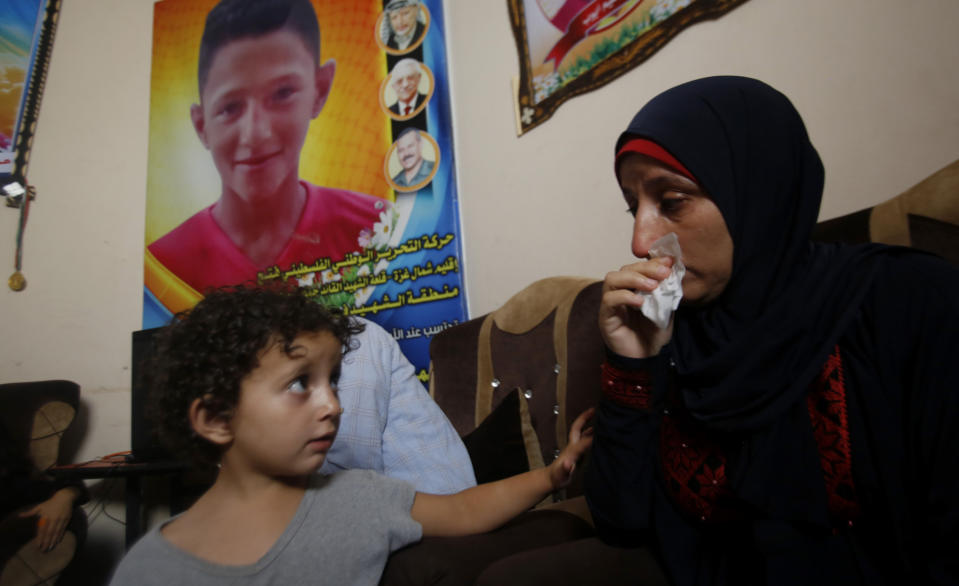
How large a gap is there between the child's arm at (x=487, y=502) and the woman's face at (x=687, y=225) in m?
0.39

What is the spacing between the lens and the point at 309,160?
8.32 feet

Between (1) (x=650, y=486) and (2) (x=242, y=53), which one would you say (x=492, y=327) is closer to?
(1) (x=650, y=486)

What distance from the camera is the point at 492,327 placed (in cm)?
162

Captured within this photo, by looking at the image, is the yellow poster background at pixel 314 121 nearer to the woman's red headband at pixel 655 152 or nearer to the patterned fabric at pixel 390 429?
the patterned fabric at pixel 390 429

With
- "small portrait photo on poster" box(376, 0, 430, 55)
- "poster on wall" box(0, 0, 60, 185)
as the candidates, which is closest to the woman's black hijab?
"small portrait photo on poster" box(376, 0, 430, 55)

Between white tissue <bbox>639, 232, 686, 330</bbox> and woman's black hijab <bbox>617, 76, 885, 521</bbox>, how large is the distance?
2.9 inches

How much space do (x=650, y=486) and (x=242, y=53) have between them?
279cm

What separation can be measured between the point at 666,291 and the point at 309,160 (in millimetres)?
2206

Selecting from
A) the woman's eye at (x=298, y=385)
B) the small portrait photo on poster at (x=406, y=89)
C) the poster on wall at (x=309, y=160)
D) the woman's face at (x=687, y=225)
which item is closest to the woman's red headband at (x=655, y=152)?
the woman's face at (x=687, y=225)

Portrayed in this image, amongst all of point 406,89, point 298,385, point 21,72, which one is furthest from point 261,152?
point 298,385

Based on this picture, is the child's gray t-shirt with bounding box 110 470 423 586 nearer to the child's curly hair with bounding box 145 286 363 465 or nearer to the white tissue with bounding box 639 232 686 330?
the child's curly hair with bounding box 145 286 363 465

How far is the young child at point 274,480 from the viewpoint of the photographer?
2.65 feet

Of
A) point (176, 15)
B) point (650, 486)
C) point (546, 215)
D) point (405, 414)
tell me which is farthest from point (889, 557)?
point (176, 15)

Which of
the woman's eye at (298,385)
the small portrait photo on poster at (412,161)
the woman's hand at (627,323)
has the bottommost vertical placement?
the woman's eye at (298,385)
